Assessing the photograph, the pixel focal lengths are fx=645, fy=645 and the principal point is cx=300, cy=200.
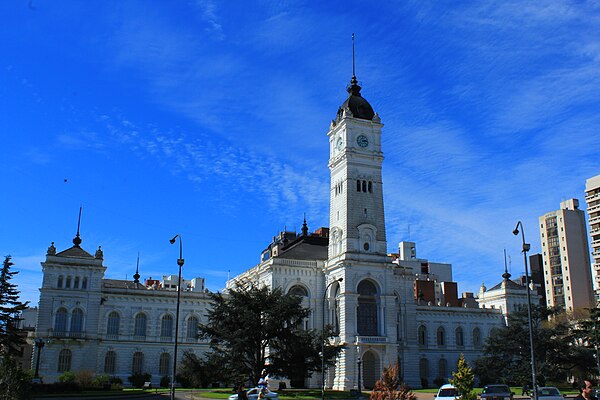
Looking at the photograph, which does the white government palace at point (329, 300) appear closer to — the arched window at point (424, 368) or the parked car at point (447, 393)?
the arched window at point (424, 368)

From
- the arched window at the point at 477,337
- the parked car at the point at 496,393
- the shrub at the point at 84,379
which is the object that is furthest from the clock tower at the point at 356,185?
the parked car at the point at 496,393

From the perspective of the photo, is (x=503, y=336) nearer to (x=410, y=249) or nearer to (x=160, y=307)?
(x=160, y=307)

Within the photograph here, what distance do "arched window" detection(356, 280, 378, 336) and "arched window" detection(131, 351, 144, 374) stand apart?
2590 cm

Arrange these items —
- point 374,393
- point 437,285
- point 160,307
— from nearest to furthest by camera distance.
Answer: point 374,393 → point 160,307 → point 437,285

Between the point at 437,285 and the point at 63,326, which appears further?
the point at 437,285

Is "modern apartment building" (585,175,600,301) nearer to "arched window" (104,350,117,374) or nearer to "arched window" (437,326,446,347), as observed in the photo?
"arched window" (437,326,446,347)

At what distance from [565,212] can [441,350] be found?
4874cm

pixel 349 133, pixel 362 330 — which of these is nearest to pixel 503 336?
pixel 362 330

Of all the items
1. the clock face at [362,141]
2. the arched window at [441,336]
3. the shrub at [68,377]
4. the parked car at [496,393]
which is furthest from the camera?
the arched window at [441,336]

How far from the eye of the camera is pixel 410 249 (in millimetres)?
122438

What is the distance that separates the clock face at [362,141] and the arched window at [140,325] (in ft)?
111

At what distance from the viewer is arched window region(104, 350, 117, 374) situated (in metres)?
74.3

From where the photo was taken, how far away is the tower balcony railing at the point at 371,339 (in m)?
72.5

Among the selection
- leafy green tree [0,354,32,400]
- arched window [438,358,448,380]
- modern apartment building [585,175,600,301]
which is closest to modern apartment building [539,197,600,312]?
modern apartment building [585,175,600,301]
